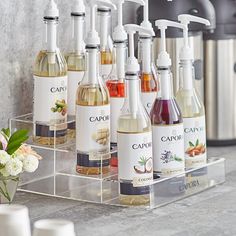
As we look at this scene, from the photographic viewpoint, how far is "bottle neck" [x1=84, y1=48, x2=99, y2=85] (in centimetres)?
209

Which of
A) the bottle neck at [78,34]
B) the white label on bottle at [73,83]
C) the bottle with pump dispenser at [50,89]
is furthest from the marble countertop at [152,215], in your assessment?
the bottle neck at [78,34]

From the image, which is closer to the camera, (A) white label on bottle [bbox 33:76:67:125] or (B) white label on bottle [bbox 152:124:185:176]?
(B) white label on bottle [bbox 152:124:185:176]

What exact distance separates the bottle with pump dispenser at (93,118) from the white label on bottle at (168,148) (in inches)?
4.2

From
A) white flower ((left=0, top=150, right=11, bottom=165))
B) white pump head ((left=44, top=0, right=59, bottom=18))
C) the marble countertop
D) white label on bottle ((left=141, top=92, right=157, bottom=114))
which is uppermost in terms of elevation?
white pump head ((left=44, top=0, right=59, bottom=18))

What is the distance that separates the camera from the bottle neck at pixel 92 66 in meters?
2.09

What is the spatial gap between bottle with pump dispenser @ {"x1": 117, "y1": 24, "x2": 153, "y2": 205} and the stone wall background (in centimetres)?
35

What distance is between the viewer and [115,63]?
221 centimetres

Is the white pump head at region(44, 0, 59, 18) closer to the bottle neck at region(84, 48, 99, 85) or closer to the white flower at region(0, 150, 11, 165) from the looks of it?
the bottle neck at region(84, 48, 99, 85)

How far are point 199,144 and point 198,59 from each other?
417 mm

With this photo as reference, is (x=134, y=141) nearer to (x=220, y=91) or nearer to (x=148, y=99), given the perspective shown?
(x=148, y=99)

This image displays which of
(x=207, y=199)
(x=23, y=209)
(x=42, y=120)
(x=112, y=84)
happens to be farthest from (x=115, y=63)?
(x=23, y=209)

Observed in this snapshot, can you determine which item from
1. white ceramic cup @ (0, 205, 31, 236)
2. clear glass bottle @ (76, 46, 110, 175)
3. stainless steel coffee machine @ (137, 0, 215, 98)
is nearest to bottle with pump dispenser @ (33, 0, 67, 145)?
clear glass bottle @ (76, 46, 110, 175)

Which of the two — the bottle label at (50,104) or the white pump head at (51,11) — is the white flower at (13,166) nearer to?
the bottle label at (50,104)

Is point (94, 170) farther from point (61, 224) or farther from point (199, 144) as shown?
point (61, 224)
